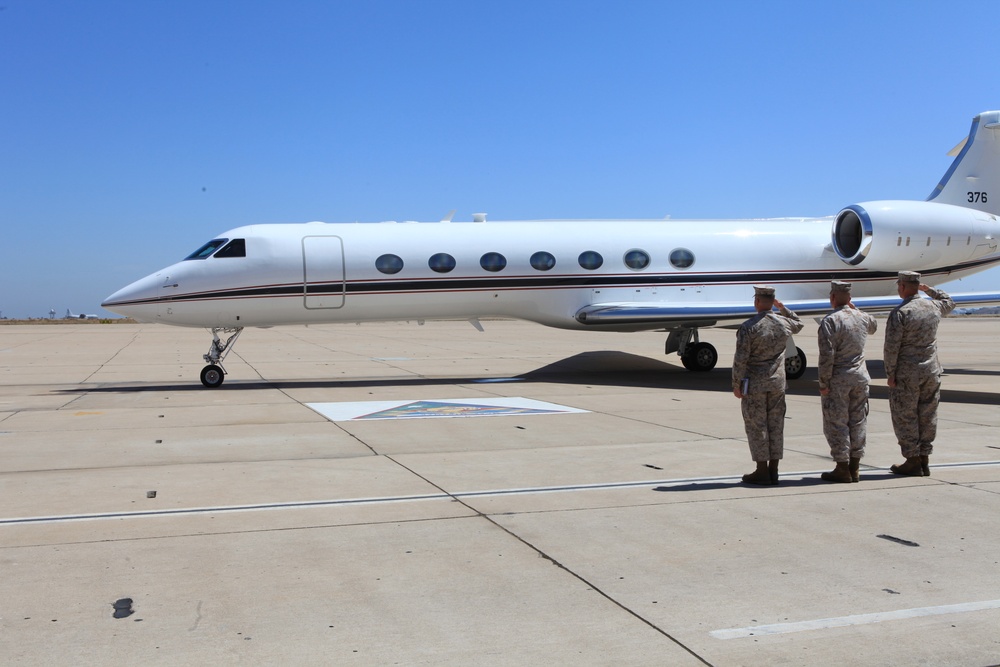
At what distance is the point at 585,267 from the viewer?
59.8ft

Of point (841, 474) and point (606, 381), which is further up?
point (841, 474)

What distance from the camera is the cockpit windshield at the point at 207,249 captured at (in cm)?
1667

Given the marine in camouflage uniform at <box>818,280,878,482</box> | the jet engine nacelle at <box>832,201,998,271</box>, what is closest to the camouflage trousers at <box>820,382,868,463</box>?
the marine in camouflage uniform at <box>818,280,878,482</box>

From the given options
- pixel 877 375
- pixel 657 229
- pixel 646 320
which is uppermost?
pixel 657 229

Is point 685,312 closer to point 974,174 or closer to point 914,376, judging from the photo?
point 974,174

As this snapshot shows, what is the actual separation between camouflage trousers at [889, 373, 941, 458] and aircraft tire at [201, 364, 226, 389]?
Result: 12.2 m

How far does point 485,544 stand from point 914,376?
4.35m

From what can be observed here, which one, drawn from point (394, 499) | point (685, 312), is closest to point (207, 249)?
point (685, 312)

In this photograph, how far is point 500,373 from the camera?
65.7ft

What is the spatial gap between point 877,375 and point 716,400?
695 cm

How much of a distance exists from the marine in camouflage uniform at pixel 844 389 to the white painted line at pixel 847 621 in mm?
2974

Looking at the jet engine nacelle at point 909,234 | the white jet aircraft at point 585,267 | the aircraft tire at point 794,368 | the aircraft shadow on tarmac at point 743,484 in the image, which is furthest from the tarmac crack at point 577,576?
the jet engine nacelle at point 909,234

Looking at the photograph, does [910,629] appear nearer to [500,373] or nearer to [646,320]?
[646,320]

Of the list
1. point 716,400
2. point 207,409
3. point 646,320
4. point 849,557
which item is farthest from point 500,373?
point 849,557
